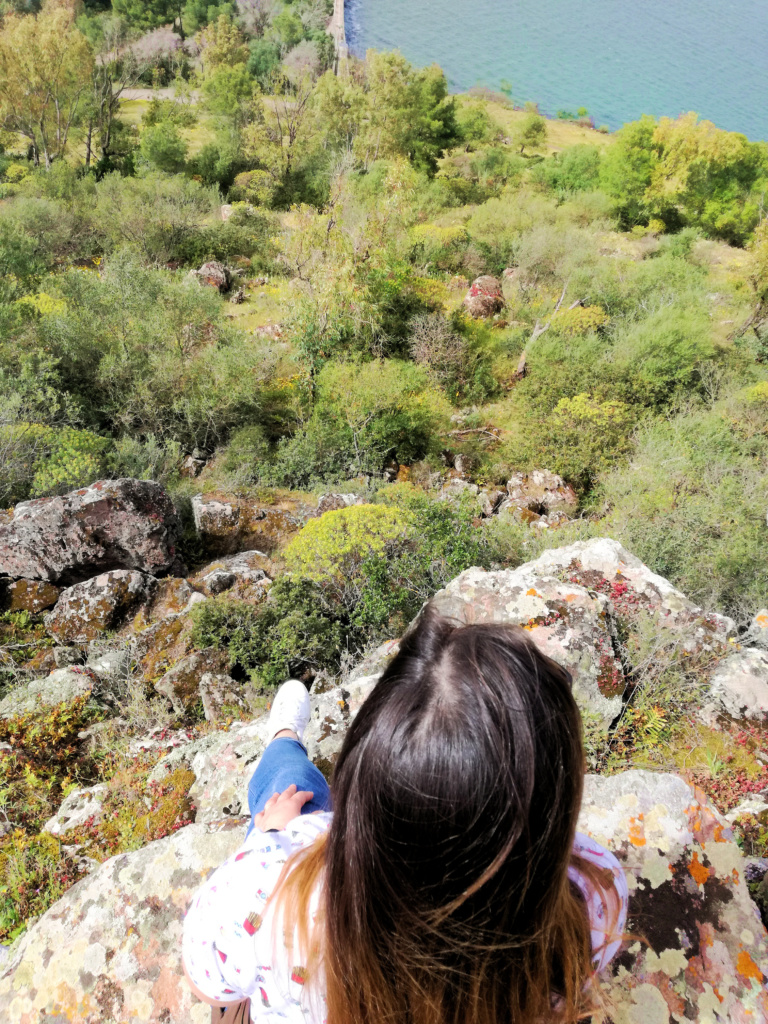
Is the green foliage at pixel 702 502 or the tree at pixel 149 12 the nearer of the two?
the green foliage at pixel 702 502

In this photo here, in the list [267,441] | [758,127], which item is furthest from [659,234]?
[267,441]

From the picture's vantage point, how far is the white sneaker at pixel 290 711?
2643mm

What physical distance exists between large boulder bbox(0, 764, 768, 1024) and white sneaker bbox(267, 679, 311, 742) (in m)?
0.45

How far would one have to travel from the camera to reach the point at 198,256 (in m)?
21.1

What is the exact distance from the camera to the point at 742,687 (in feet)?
13.8

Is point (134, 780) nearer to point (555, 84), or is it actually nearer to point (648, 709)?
point (648, 709)

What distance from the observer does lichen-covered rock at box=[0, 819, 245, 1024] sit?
208 centimetres

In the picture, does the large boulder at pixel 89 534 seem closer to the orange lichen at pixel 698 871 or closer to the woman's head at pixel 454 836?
the orange lichen at pixel 698 871

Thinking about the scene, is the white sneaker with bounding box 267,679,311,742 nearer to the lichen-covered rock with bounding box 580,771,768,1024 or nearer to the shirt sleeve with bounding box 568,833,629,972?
the lichen-covered rock with bounding box 580,771,768,1024

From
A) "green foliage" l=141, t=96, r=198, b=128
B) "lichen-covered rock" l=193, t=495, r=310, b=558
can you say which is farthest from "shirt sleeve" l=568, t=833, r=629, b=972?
"green foliage" l=141, t=96, r=198, b=128

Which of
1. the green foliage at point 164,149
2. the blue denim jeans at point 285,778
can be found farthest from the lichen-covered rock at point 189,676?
the green foliage at point 164,149

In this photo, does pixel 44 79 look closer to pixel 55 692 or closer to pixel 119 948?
pixel 55 692

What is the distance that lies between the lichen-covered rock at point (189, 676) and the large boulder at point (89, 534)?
239cm

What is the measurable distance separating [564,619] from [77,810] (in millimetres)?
3514
